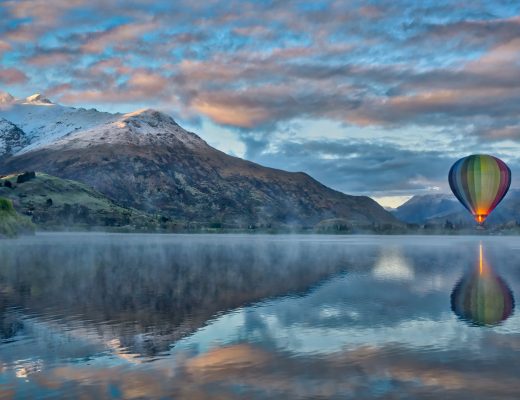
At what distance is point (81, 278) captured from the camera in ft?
247

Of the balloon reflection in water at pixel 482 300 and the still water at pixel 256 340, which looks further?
the balloon reflection in water at pixel 482 300

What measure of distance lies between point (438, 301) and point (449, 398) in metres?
32.6

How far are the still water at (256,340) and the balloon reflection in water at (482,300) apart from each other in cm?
18

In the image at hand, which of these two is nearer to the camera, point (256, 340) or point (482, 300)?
point (256, 340)

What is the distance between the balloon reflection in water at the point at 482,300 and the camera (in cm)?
4744

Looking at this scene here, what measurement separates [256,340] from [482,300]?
3030 centimetres

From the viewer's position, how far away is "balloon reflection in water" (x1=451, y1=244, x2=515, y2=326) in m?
47.4

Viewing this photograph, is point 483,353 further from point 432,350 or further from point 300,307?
point 300,307

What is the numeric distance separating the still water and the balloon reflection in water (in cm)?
18

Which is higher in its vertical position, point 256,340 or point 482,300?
point 482,300

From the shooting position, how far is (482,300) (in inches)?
2258

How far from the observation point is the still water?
87.9 ft

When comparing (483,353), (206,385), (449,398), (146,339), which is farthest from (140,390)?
(483,353)

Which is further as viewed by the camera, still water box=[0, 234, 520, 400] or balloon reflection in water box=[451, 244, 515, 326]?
balloon reflection in water box=[451, 244, 515, 326]
